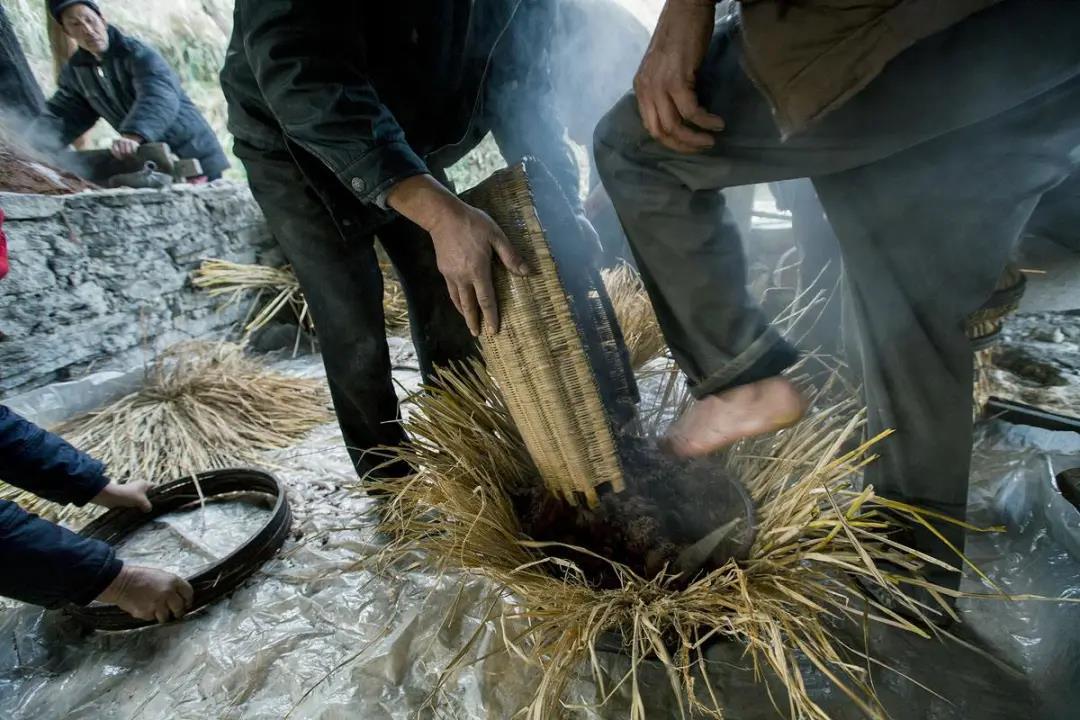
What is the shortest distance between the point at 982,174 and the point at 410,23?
1.23m

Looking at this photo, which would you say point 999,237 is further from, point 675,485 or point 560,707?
point 560,707

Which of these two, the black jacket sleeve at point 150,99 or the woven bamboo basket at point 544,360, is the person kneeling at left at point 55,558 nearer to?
the woven bamboo basket at point 544,360

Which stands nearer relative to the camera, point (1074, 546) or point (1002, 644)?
point (1002, 644)

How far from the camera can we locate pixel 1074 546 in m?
1.10

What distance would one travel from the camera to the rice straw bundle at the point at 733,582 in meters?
0.83

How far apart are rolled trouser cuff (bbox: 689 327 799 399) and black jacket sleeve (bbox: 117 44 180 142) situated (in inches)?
173

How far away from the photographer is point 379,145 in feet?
3.30

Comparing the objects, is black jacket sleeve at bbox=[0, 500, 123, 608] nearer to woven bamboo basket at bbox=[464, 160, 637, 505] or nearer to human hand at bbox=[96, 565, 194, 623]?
human hand at bbox=[96, 565, 194, 623]

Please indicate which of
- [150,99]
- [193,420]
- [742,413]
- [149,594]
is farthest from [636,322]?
[150,99]

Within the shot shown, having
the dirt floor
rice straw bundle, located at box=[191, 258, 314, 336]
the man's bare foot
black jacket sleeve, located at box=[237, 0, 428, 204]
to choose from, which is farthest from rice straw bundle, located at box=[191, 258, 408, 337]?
the dirt floor

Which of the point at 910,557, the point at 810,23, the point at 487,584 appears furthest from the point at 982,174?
the point at 487,584

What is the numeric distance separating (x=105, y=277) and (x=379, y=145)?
2.75m

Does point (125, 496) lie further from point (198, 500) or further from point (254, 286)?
point (254, 286)

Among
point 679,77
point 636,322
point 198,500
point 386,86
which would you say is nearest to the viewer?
point 679,77
